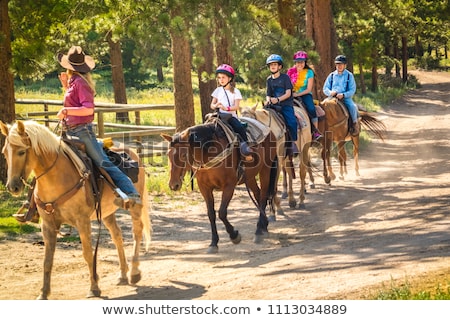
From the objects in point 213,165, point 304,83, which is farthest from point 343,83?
point 213,165

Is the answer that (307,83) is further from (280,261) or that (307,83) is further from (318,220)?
(280,261)

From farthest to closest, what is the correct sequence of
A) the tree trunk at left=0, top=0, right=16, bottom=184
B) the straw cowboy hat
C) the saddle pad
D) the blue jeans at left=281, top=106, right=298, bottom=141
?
1. the tree trunk at left=0, top=0, right=16, bottom=184
2. the blue jeans at left=281, top=106, right=298, bottom=141
3. the saddle pad
4. the straw cowboy hat

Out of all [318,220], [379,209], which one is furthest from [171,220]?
[379,209]

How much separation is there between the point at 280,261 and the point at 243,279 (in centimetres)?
117

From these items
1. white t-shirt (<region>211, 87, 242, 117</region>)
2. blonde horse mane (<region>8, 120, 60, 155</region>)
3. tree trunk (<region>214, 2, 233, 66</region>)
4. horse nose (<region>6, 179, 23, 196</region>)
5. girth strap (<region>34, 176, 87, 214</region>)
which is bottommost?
girth strap (<region>34, 176, 87, 214</region>)

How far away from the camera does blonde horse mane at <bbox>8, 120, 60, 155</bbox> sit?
8906 millimetres

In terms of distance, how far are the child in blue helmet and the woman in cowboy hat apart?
16.9 ft

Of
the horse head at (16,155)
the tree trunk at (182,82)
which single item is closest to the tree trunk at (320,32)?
the tree trunk at (182,82)

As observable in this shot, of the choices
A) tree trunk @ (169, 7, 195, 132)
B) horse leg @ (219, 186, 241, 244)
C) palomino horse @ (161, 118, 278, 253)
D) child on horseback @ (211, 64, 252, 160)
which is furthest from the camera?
tree trunk @ (169, 7, 195, 132)

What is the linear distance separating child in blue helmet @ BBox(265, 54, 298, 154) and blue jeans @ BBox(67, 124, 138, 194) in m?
5.11

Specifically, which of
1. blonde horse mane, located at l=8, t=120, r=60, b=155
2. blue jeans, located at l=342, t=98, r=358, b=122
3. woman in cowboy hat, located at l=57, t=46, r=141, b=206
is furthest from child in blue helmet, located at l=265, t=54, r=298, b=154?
blonde horse mane, located at l=8, t=120, r=60, b=155

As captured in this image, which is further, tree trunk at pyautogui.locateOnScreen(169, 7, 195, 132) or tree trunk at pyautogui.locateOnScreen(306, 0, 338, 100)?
tree trunk at pyautogui.locateOnScreen(306, 0, 338, 100)

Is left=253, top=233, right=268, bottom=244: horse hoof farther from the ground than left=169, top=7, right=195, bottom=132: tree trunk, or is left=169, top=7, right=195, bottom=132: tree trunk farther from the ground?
left=169, top=7, right=195, bottom=132: tree trunk

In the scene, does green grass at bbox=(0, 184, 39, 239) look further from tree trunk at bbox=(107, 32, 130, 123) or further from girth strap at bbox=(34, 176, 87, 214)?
tree trunk at bbox=(107, 32, 130, 123)
